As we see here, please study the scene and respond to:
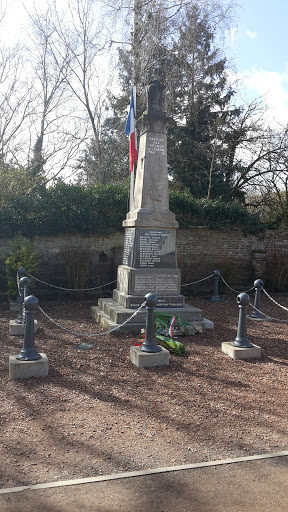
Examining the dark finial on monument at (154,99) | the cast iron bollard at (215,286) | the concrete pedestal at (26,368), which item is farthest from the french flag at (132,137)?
the concrete pedestal at (26,368)

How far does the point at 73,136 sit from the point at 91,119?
160 cm

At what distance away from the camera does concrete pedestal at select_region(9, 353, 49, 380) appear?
5137 mm

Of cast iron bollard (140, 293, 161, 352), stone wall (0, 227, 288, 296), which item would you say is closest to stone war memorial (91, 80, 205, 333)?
cast iron bollard (140, 293, 161, 352)

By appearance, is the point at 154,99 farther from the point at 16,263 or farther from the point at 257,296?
the point at 16,263

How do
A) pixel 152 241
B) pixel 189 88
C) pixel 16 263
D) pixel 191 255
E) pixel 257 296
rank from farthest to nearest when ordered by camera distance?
pixel 189 88 < pixel 191 255 < pixel 16 263 < pixel 257 296 < pixel 152 241

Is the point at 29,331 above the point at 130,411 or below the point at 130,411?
above

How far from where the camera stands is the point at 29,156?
60.0 feet

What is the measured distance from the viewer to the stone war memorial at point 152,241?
848 centimetres

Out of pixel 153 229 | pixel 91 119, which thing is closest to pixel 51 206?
pixel 153 229

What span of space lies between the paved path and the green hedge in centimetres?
A: 954

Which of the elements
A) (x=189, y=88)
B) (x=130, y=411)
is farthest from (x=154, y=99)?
(x=189, y=88)

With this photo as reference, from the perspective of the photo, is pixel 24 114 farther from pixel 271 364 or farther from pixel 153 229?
pixel 271 364

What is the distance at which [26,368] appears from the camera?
516 centimetres

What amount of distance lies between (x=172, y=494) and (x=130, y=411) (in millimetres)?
1467
